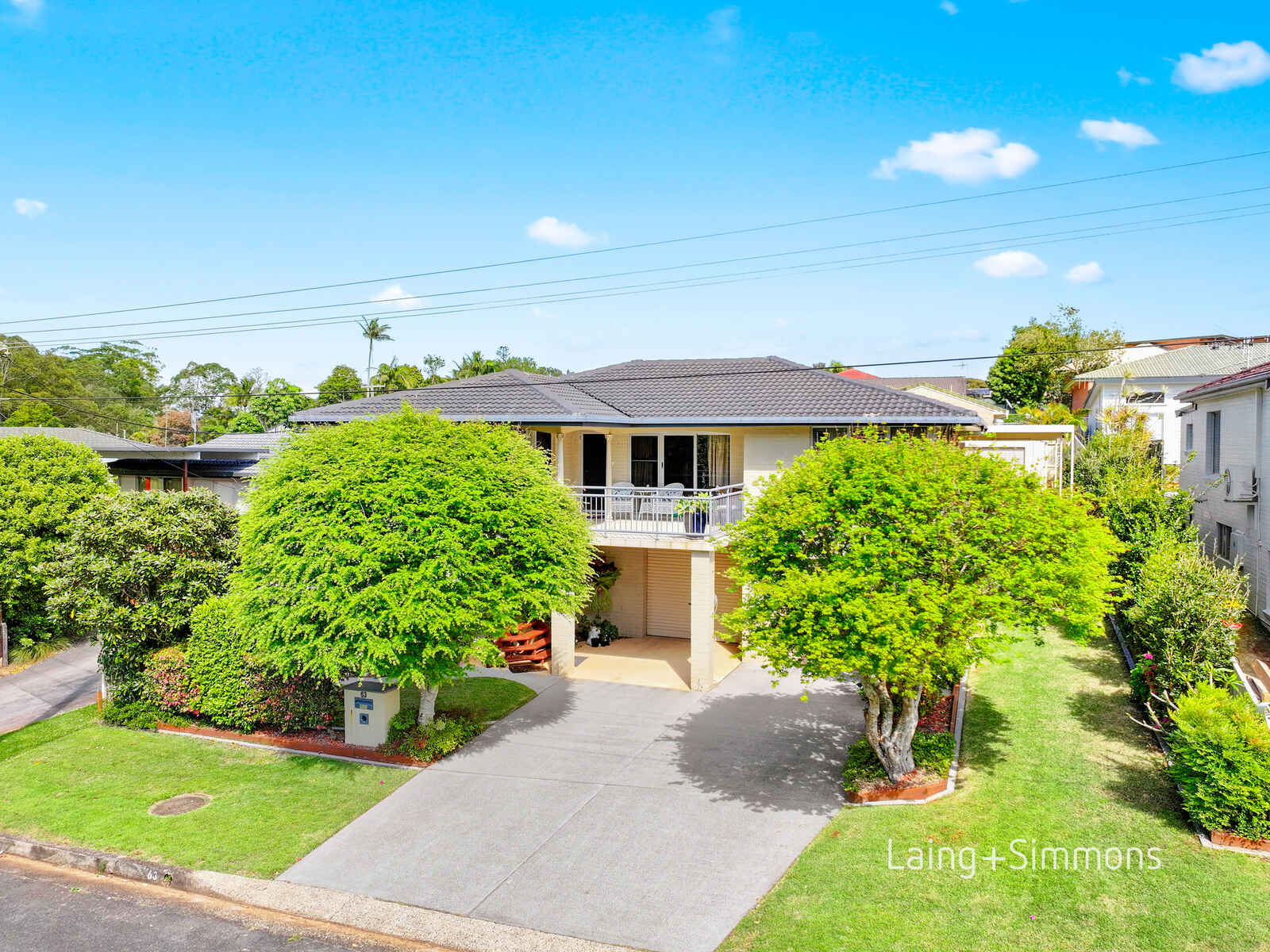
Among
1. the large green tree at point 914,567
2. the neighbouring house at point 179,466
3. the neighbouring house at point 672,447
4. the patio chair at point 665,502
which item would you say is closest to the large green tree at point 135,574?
the neighbouring house at point 672,447

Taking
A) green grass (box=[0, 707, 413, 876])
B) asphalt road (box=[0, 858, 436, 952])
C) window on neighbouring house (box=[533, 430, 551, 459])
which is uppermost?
window on neighbouring house (box=[533, 430, 551, 459])

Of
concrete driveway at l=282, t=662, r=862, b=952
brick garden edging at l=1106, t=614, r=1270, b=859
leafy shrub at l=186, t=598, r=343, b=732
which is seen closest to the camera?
brick garden edging at l=1106, t=614, r=1270, b=859

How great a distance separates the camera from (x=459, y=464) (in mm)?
13234

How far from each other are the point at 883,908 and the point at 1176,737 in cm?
435

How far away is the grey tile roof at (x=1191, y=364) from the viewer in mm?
33031

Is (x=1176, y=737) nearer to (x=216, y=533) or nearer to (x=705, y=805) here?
(x=705, y=805)

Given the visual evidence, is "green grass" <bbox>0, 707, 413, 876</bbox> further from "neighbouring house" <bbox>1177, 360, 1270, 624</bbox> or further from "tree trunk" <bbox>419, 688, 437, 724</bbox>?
"neighbouring house" <bbox>1177, 360, 1270, 624</bbox>

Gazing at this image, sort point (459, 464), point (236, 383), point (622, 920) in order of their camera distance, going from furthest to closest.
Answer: point (236, 383), point (459, 464), point (622, 920)

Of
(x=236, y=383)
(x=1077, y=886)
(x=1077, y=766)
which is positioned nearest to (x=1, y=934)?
(x=1077, y=886)

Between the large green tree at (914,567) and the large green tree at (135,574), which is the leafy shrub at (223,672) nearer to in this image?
the large green tree at (135,574)

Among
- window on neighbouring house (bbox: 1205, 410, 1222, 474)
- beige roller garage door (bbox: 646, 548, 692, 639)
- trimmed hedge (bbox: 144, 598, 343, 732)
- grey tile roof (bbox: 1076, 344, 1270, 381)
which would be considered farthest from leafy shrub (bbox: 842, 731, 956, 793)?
grey tile roof (bbox: 1076, 344, 1270, 381)

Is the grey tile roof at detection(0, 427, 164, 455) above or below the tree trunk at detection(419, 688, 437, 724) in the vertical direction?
above

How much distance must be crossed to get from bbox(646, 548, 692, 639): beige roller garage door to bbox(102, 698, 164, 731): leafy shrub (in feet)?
36.9

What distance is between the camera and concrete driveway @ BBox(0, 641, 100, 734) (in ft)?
56.5
